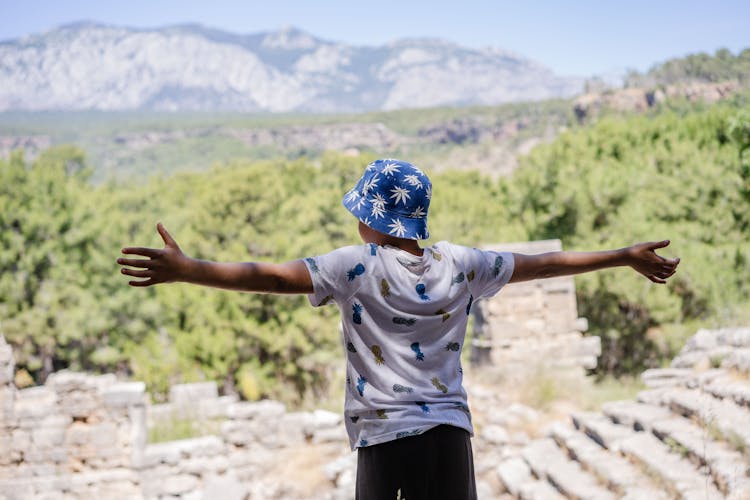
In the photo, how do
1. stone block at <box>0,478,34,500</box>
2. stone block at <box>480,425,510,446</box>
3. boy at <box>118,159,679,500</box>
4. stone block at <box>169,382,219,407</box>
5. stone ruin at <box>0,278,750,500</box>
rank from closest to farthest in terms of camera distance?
boy at <box>118,159,679,500</box> < stone ruin at <box>0,278,750,500</box> < stone block at <box>480,425,510,446</box> < stone block at <box>0,478,34,500</box> < stone block at <box>169,382,219,407</box>

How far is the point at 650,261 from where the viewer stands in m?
2.57

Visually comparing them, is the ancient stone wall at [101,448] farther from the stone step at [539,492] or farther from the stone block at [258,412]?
the stone step at [539,492]

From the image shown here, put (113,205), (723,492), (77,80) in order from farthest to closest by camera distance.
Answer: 1. (77,80)
2. (113,205)
3. (723,492)

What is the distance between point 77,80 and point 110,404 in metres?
127

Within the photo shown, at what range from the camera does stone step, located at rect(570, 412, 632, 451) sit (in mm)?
6867

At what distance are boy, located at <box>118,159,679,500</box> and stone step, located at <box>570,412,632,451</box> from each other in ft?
16.5

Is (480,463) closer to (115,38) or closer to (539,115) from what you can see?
(539,115)

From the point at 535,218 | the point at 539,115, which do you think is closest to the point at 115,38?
the point at 539,115

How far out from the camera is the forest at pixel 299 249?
1745 cm

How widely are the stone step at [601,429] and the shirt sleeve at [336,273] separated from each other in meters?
5.25

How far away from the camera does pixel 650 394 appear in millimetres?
7738

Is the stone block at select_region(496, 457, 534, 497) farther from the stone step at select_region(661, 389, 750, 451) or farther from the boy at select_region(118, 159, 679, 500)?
the boy at select_region(118, 159, 679, 500)

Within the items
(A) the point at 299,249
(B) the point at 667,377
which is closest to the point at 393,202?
(B) the point at 667,377

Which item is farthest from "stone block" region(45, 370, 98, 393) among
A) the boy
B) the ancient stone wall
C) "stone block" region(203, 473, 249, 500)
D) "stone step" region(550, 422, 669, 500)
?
the boy
